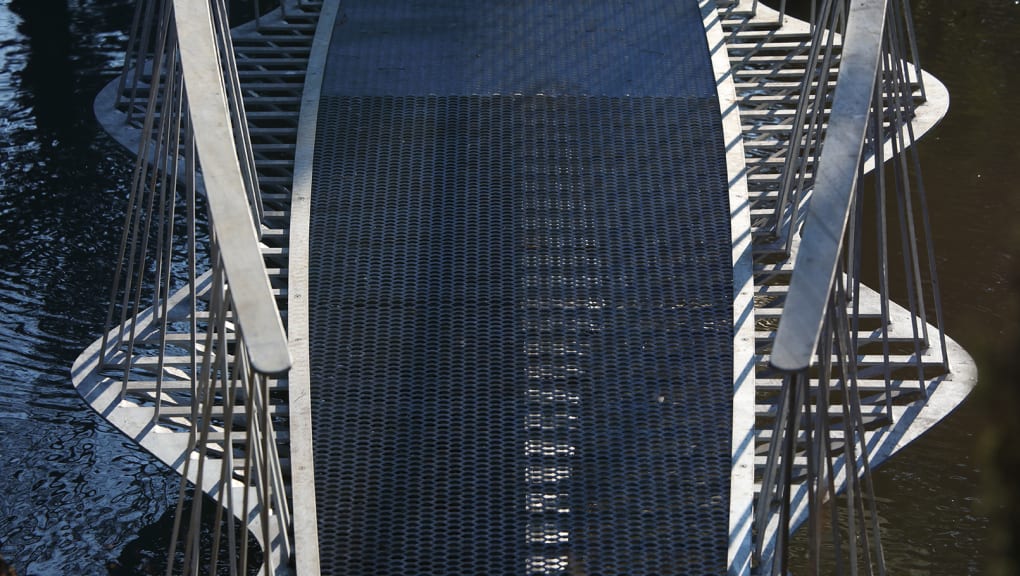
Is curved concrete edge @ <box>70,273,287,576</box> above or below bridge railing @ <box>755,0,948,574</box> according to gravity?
below

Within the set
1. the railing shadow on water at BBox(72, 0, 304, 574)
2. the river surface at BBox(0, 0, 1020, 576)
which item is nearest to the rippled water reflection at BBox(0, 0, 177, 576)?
the river surface at BBox(0, 0, 1020, 576)

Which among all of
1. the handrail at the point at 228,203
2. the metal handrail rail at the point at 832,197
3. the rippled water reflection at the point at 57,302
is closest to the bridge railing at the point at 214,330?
the handrail at the point at 228,203

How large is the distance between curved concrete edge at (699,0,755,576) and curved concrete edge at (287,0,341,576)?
2434mm

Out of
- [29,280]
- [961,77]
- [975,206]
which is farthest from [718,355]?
[961,77]

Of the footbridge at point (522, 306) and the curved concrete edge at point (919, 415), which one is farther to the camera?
the curved concrete edge at point (919, 415)

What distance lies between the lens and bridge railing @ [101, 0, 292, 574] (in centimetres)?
516

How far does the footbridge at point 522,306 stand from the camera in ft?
20.0

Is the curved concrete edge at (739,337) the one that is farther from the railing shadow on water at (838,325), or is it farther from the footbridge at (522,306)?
the railing shadow on water at (838,325)

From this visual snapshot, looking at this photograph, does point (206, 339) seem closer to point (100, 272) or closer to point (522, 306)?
point (522, 306)

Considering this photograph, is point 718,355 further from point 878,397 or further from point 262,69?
point 262,69

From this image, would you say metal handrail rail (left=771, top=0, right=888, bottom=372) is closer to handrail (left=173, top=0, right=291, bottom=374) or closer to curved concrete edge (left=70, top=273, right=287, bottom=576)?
handrail (left=173, top=0, right=291, bottom=374)

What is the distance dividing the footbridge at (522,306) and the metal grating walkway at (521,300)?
2 cm

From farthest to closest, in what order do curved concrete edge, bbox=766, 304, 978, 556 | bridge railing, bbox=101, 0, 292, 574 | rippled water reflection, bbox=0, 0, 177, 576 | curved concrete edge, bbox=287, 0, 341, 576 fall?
rippled water reflection, bbox=0, 0, 177, 576, curved concrete edge, bbox=766, 304, 978, 556, curved concrete edge, bbox=287, 0, 341, 576, bridge railing, bbox=101, 0, 292, 574

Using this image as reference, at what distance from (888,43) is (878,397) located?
243 cm
